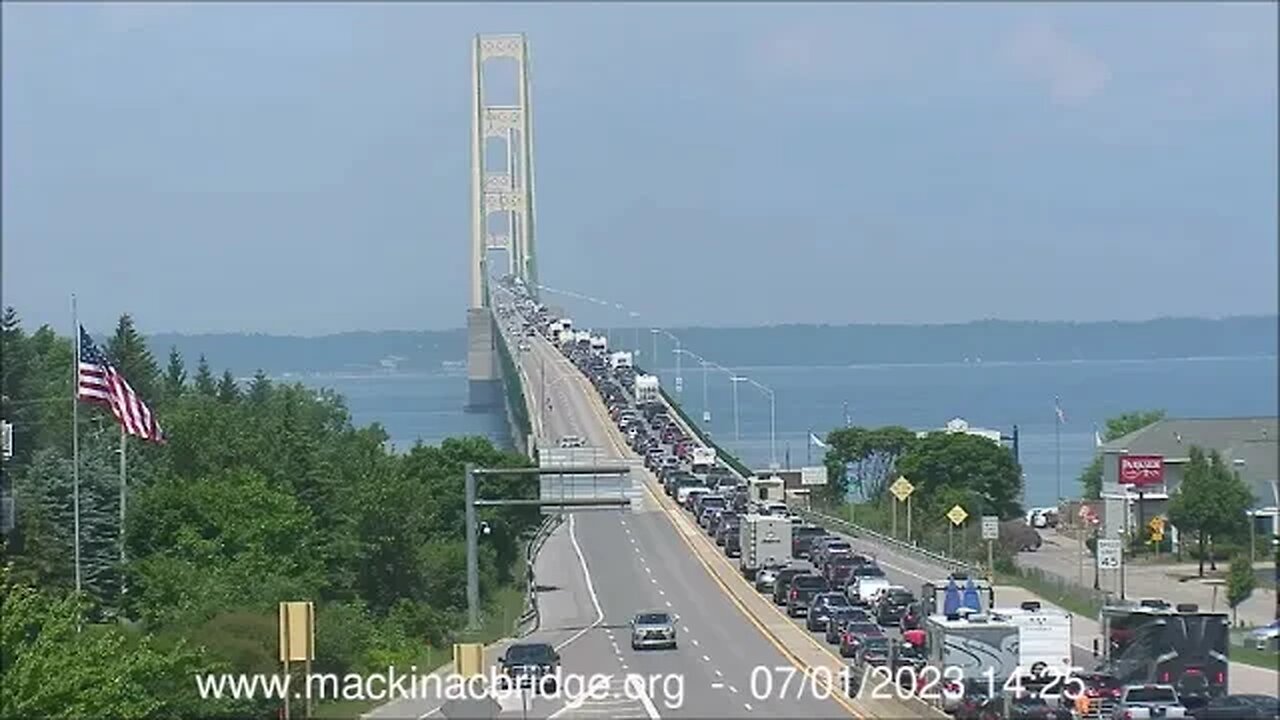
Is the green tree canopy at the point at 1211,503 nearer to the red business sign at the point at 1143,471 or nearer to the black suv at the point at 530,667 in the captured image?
the red business sign at the point at 1143,471

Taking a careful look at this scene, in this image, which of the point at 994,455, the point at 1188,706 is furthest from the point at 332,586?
the point at 994,455

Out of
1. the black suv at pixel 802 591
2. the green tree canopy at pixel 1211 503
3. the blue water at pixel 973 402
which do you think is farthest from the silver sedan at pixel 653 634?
the blue water at pixel 973 402

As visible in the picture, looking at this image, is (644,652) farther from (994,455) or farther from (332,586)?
(994,455)

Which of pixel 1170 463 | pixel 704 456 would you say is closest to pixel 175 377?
pixel 704 456

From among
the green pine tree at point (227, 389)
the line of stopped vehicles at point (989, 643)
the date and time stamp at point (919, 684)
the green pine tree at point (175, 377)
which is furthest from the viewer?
the green pine tree at point (227, 389)

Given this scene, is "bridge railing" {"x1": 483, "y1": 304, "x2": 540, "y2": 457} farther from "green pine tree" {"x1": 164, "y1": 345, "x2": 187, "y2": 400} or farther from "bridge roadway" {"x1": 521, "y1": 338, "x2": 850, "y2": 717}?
"green pine tree" {"x1": 164, "y1": 345, "x2": 187, "y2": 400}

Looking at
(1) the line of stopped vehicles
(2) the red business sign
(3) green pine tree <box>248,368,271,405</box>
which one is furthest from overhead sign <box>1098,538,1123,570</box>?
(3) green pine tree <box>248,368,271,405</box>

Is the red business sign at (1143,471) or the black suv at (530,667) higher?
the red business sign at (1143,471)
